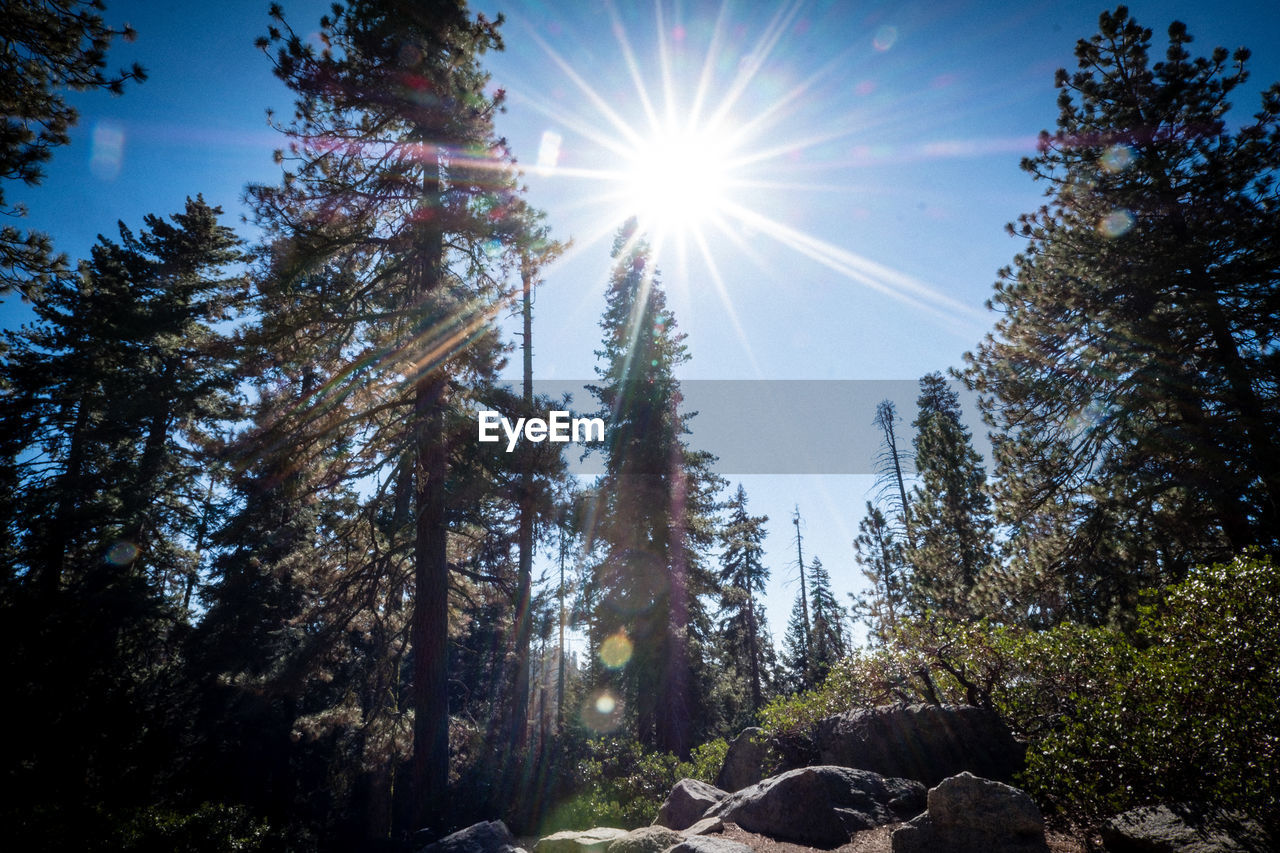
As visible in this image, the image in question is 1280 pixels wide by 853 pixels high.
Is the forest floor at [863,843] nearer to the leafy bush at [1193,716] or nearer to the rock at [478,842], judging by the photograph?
the leafy bush at [1193,716]

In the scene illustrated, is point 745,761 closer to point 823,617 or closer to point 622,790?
point 622,790

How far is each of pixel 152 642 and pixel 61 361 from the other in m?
8.55

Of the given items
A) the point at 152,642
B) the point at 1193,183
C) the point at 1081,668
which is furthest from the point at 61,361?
the point at 1193,183

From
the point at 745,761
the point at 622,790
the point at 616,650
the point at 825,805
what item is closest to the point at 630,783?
the point at 622,790

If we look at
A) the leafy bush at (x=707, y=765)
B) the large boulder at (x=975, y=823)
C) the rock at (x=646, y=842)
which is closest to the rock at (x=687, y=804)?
the rock at (x=646, y=842)

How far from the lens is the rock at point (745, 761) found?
32.9 feet

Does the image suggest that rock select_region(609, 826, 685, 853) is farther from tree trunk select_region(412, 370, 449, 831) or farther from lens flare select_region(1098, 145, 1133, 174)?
lens flare select_region(1098, 145, 1133, 174)

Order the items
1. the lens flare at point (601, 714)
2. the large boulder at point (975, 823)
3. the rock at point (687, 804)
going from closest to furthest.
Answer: the large boulder at point (975, 823) → the rock at point (687, 804) → the lens flare at point (601, 714)

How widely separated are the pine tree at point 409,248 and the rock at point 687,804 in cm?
437

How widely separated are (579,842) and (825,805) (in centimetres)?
299

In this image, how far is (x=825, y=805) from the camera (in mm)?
6645

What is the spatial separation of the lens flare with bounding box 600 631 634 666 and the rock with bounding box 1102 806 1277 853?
13410 mm

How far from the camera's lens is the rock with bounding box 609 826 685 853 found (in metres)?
6.24

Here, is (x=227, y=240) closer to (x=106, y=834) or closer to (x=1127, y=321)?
(x=106, y=834)
